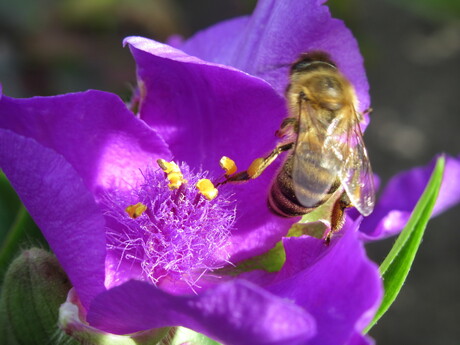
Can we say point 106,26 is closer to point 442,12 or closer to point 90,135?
point 442,12

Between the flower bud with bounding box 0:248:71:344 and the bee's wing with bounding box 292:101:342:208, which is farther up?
the bee's wing with bounding box 292:101:342:208

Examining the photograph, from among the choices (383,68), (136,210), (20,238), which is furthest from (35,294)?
(383,68)

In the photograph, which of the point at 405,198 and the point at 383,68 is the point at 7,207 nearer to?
the point at 405,198

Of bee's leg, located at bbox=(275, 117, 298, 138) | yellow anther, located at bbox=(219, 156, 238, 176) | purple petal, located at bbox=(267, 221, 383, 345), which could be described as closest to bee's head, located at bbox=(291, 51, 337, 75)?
bee's leg, located at bbox=(275, 117, 298, 138)

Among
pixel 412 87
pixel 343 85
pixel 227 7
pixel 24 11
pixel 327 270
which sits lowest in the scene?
pixel 412 87

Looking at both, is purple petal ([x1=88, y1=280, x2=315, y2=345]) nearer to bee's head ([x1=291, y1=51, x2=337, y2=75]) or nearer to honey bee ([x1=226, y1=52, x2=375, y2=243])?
honey bee ([x1=226, y1=52, x2=375, y2=243])

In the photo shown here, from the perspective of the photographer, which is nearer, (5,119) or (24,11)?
(5,119)

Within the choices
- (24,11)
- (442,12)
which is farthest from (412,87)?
(24,11)
